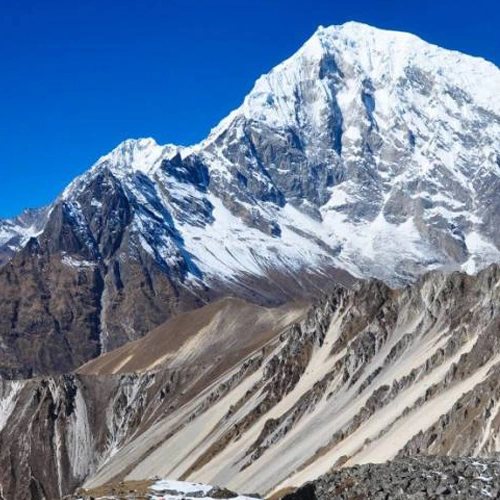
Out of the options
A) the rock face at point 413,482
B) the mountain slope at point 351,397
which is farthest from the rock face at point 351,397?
the rock face at point 413,482

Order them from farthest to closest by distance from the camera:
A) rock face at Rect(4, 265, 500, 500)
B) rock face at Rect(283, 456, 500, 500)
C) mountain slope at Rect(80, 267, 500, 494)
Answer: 1. mountain slope at Rect(80, 267, 500, 494)
2. rock face at Rect(4, 265, 500, 500)
3. rock face at Rect(283, 456, 500, 500)

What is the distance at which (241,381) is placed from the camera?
19075 centimetres

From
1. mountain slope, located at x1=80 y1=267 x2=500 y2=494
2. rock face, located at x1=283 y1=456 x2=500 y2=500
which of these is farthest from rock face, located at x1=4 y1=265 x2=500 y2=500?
rock face, located at x1=283 y1=456 x2=500 y2=500

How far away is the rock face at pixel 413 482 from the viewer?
1694 inches

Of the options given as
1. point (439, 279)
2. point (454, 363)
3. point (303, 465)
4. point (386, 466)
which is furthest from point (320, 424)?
point (386, 466)

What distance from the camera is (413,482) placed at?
4388cm

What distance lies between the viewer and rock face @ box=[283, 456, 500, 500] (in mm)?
43031

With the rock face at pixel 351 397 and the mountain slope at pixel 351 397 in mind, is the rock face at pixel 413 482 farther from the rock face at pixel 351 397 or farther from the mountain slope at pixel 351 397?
the rock face at pixel 351 397

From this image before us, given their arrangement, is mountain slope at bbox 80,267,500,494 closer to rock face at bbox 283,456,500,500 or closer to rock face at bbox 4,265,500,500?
rock face at bbox 4,265,500,500

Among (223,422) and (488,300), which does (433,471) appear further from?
(223,422)

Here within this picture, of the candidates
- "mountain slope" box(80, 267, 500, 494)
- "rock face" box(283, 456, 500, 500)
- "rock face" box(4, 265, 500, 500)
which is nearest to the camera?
"rock face" box(283, 456, 500, 500)

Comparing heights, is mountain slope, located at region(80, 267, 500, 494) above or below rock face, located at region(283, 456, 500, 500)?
above

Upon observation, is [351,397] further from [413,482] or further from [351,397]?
[413,482]

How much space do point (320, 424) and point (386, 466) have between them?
9411 cm
